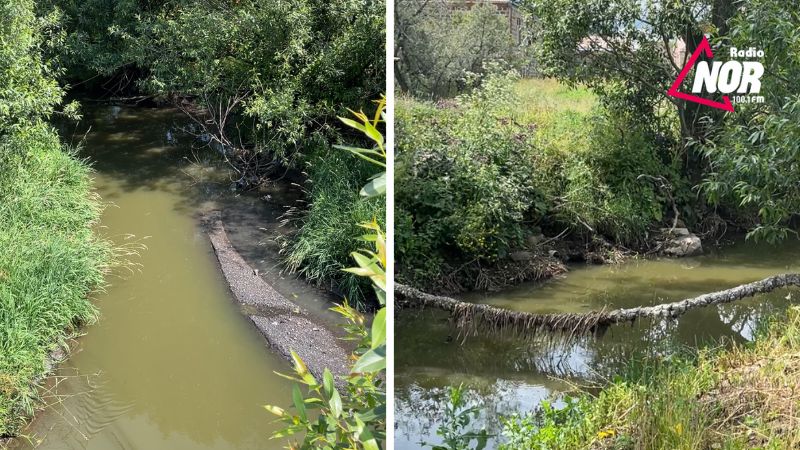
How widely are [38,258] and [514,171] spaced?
2.95 meters

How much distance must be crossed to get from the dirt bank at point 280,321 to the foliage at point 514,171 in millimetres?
1776

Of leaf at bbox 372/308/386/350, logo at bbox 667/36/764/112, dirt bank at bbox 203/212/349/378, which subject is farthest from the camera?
dirt bank at bbox 203/212/349/378

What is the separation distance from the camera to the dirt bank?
356cm

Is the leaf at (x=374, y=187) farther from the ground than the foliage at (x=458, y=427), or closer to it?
farther from the ground

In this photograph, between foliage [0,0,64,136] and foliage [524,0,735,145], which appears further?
foliage [0,0,64,136]

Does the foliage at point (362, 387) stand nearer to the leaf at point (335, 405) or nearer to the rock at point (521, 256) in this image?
the leaf at point (335, 405)

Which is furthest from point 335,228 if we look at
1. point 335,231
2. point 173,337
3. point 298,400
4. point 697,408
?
point 298,400

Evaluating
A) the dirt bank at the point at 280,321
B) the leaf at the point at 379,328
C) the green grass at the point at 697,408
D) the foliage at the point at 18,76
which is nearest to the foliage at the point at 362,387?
the leaf at the point at 379,328

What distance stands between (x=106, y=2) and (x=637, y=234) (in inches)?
225

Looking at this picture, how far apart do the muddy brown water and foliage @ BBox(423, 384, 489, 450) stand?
69.3 inches

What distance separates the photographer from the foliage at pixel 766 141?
1.49m

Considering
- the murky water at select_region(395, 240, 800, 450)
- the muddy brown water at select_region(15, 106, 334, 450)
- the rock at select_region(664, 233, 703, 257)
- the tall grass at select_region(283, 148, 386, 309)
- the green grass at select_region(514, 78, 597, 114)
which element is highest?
the green grass at select_region(514, 78, 597, 114)

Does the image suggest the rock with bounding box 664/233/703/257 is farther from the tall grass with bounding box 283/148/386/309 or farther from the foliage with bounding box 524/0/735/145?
the tall grass with bounding box 283/148/386/309

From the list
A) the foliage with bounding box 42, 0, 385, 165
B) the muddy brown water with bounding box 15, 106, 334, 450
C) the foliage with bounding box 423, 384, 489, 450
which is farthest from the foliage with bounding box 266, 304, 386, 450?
the foliage with bounding box 42, 0, 385, 165
